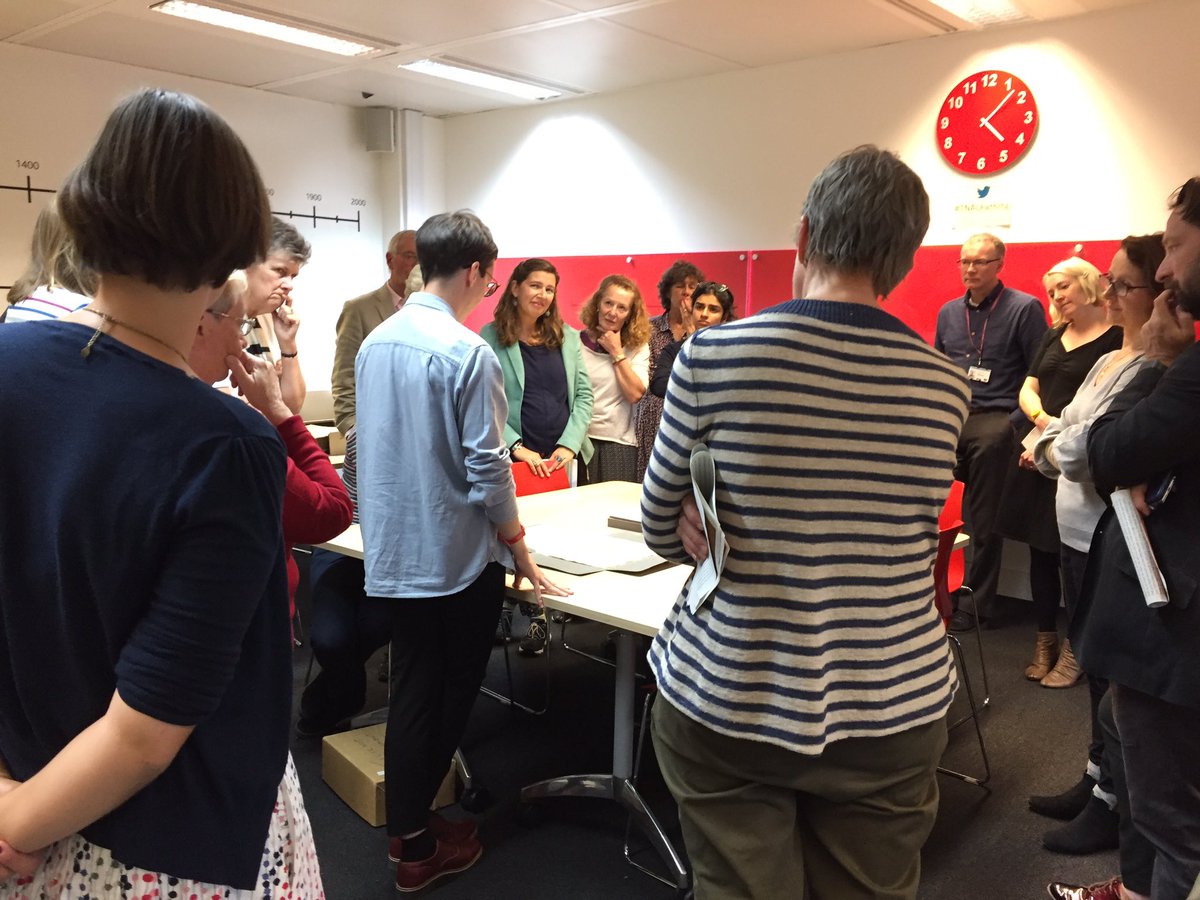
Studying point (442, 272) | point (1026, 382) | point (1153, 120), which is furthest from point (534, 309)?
point (1153, 120)

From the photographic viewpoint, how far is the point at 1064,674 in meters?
3.56

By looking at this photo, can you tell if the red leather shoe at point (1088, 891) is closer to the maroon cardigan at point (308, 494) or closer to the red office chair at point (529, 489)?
→ the red office chair at point (529, 489)

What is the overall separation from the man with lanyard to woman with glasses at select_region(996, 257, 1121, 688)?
0.22m

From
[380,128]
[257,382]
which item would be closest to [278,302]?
[257,382]

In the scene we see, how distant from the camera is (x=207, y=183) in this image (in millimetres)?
729

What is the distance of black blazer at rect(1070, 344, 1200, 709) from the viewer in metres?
1.53

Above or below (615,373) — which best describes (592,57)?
above

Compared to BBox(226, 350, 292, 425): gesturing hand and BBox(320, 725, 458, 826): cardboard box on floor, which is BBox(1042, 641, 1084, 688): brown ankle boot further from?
BBox(226, 350, 292, 425): gesturing hand

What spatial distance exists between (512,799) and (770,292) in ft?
10.9

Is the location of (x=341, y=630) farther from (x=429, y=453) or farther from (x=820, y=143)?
(x=820, y=143)

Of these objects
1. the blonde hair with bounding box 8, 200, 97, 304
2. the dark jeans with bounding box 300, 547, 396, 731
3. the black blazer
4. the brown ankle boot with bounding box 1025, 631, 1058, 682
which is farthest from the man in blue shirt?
the brown ankle boot with bounding box 1025, 631, 1058, 682

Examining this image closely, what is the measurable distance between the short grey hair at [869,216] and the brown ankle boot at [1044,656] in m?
2.99

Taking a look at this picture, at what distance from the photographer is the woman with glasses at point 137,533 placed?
2.35 feet

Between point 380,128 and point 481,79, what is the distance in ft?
3.89
